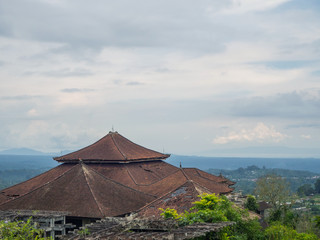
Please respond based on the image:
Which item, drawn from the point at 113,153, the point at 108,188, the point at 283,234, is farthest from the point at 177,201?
the point at 113,153

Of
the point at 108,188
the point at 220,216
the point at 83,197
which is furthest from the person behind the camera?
the point at 108,188

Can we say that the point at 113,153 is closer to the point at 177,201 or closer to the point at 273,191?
the point at 177,201

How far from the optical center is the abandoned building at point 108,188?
2939 centimetres

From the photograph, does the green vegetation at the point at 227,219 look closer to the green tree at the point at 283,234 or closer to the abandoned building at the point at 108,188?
the green tree at the point at 283,234

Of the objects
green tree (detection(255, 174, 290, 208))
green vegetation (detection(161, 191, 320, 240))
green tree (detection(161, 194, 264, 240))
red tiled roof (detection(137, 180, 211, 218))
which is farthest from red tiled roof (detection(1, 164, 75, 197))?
green tree (detection(255, 174, 290, 208))

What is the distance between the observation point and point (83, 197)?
31156 mm

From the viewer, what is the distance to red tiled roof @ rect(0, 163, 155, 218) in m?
30.1

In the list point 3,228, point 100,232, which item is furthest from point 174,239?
point 3,228

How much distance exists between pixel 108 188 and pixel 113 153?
29.7 ft

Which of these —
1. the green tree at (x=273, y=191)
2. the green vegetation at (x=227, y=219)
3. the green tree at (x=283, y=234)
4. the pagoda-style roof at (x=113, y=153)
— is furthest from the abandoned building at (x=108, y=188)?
the green tree at (x=273, y=191)

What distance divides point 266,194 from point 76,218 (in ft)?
116

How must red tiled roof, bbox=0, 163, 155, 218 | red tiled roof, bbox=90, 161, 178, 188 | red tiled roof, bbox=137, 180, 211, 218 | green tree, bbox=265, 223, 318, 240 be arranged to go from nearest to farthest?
green tree, bbox=265, 223, 318, 240 < red tiled roof, bbox=137, 180, 211, 218 < red tiled roof, bbox=0, 163, 155, 218 < red tiled roof, bbox=90, 161, 178, 188

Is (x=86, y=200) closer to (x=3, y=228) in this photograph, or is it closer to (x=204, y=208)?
(x=204, y=208)

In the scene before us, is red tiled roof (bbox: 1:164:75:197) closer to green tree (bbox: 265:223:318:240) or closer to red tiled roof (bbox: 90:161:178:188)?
red tiled roof (bbox: 90:161:178:188)
